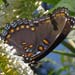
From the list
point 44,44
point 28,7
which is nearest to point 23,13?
point 28,7

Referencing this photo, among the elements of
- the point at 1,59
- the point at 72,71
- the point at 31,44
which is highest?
the point at 1,59

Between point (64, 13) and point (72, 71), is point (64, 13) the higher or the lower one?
the higher one

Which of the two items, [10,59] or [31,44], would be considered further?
[31,44]

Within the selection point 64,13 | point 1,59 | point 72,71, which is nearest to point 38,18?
point 64,13

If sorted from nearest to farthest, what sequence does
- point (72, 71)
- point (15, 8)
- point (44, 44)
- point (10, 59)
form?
point (10, 59) → point (44, 44) → point (15, 8) → point (72, 71)

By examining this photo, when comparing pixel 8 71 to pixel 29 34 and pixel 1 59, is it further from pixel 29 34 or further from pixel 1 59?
pixel 29 34

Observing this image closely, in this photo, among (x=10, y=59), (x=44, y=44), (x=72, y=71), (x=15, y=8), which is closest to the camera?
(x=10, y=59)

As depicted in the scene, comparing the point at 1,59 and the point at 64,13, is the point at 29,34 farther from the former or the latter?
the point at 1,59
